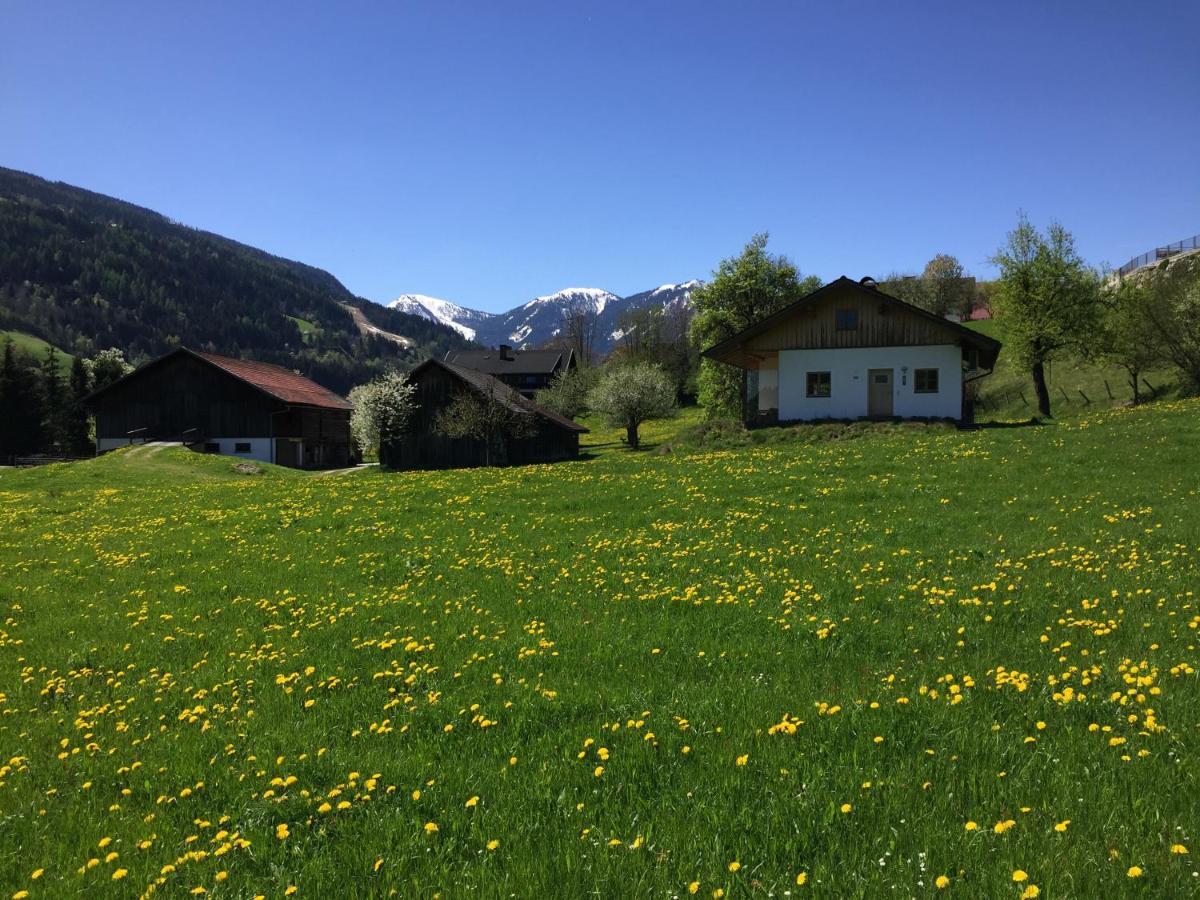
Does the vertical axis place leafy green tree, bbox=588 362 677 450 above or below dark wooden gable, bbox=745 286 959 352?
below

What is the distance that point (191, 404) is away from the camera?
57.8m

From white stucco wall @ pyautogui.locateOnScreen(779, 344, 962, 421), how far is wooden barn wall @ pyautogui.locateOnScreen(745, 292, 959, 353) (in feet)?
1.41

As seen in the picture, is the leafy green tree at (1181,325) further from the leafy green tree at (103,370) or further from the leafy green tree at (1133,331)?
the leafy green tree at (103,370)

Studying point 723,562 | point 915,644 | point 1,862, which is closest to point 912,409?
point 723,562

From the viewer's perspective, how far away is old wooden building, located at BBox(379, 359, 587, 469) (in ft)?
165

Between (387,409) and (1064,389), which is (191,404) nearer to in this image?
(387,409)

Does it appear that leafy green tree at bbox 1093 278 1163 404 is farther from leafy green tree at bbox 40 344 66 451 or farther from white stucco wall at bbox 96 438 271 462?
leafy green tree at bbox 40 344 66 451

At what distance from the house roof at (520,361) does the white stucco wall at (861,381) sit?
93172 mm

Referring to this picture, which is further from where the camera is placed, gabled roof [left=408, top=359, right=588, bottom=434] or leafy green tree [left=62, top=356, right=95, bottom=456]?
leafy green tree [left=62, top=356, right=95, bottom=456]

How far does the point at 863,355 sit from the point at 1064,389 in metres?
37.7

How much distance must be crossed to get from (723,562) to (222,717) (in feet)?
24.6

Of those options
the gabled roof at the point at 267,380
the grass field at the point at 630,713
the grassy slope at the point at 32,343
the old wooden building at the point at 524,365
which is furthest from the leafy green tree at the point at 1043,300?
the grassy slope at the point at 32,343

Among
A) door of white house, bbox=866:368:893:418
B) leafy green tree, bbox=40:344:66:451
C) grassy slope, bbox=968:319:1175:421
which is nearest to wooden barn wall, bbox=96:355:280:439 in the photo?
leafy green tree, bbox=40:344:66:451

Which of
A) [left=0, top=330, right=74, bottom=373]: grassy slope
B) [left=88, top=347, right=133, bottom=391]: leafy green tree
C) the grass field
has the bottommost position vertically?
the grass field
